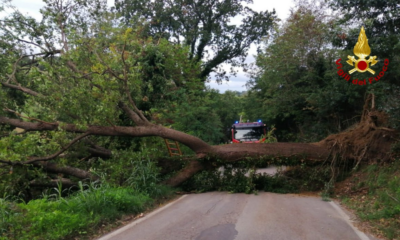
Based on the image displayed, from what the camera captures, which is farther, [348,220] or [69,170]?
[69,170]

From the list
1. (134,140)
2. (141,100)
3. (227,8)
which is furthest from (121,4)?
(134,140)

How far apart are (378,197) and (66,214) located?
7245 mm

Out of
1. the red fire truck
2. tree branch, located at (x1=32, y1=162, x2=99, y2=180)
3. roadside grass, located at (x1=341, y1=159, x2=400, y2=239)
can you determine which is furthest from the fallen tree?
the red fire truck

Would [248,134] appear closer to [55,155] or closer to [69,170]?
[69,170]

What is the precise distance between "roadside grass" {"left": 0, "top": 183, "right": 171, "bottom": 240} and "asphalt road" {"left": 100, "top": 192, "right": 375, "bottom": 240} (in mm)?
490

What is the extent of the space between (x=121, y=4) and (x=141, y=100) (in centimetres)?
1560

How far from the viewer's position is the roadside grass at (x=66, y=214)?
6059 mm

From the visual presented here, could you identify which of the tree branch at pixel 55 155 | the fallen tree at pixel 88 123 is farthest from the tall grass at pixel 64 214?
the fallen tree at pixel 88 123

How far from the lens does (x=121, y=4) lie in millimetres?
26828

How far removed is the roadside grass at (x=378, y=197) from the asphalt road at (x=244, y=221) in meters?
0.44

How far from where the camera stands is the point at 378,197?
8.52 m

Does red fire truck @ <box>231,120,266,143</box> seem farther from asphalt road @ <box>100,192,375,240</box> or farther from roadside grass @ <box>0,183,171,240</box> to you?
roadside grass @ <box>0,183,171,240</box>

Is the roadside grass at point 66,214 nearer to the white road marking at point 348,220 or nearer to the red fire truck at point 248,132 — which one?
the white road marking at point 348,220

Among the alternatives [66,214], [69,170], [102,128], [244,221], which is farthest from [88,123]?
[244,221]
